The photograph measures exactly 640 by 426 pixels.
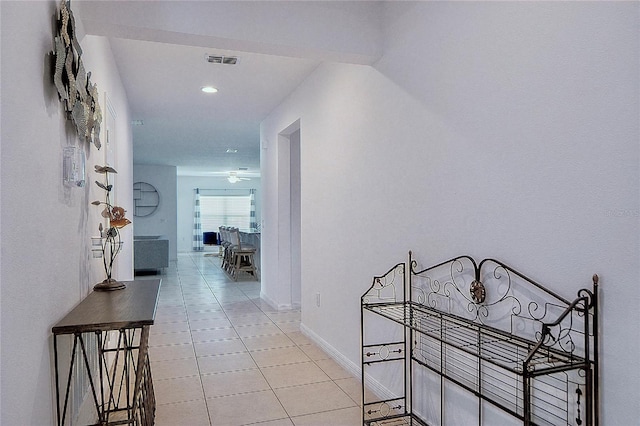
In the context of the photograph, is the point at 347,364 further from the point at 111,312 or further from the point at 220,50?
the point at 220,50

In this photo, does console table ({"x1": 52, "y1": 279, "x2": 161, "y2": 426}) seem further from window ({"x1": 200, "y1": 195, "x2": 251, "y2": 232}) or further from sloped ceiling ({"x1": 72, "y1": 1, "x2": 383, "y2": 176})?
window ({"x1": 200, "y1": 195, "x2": 251, "y2": 232})

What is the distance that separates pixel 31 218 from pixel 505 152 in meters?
1.63

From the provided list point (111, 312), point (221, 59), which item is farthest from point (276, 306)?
point (111, 312)

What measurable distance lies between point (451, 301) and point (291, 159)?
11.3 feet

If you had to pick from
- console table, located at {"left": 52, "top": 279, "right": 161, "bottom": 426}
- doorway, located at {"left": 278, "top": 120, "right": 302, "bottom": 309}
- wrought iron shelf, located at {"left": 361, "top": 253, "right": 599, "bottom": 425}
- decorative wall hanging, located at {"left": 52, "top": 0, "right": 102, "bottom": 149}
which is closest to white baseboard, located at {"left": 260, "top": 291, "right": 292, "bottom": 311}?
doorway, located at {"left": 278, "top": 120, "right": 302, "bottom": 309}

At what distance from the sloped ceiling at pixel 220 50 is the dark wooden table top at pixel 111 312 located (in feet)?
4.24

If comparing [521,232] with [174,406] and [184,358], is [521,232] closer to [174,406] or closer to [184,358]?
[174,406]

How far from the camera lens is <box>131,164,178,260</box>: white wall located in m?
11.1

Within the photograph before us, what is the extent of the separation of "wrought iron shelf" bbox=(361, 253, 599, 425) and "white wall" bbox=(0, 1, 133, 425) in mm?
1386

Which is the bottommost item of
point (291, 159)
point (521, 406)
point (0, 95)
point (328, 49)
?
point (521, 406)

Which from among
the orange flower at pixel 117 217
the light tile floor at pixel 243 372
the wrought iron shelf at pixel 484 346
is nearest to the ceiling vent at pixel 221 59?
the orange flower at pixel 117 217

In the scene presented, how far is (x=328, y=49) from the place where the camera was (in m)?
2.56

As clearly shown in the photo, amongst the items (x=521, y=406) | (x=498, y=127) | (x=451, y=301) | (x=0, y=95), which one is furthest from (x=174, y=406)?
(x=498, y=127)

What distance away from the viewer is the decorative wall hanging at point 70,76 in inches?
62.1
